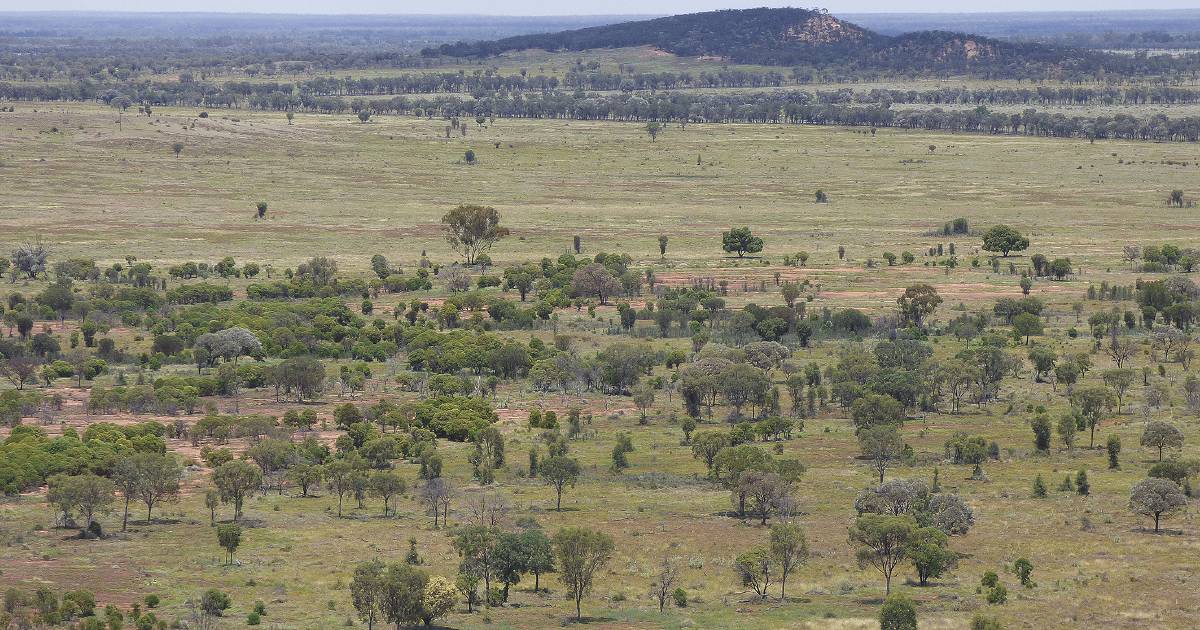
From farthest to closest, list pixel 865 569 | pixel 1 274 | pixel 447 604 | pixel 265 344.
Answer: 1. pixel 1 274
2. pixel 265 344
3. pixel 865 569
4. pixel 447 604

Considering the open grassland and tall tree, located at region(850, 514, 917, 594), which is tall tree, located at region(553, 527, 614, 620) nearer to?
tall tree, located at region(850, 514, 917, 594)

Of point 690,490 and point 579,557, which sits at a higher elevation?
point 579,557

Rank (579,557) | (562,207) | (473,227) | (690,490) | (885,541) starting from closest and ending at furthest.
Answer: (579,557) → (885,541) → (690,490) → (473,227) → (562,207)

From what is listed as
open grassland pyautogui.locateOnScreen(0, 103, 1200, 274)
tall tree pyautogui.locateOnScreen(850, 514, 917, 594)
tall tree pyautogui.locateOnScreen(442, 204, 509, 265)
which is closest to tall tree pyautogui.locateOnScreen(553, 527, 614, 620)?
tall tree pyautogui.locateOnScreen(850, 514, 917, 594)

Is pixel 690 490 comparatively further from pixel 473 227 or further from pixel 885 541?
pixel 473 227

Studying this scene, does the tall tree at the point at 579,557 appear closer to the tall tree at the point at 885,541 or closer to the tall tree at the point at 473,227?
the tall tree at the point at 885,541

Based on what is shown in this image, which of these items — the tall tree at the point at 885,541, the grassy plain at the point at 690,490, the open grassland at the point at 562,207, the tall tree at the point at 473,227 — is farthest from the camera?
the open grassland at the point at 562,207

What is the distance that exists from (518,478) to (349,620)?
1875 centimetres

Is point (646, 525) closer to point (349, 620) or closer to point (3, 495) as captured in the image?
point (349, 620)

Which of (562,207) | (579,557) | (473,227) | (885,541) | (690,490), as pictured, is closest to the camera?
(579,557)

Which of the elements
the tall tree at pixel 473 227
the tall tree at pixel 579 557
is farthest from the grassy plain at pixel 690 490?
the tall tree at pixel 473 227

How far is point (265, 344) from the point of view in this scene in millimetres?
88000

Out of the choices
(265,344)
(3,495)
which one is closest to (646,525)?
(3,495)

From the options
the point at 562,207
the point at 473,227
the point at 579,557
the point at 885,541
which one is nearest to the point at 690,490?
the point at 885,541
